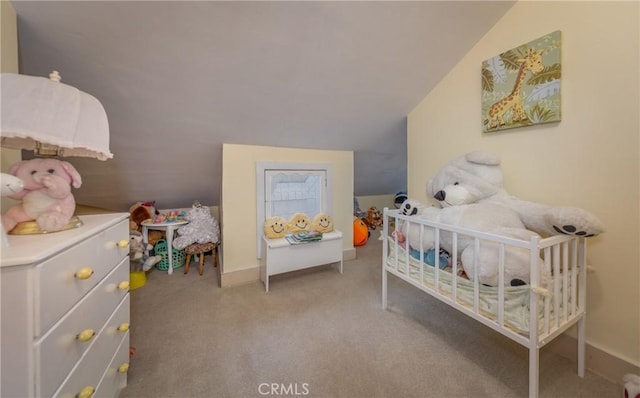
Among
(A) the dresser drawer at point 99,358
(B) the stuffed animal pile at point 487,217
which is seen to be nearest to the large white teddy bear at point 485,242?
(B) the stuffed animal pile at point 487,217

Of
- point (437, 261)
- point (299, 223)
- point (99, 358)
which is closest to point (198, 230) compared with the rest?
point (299, 223)

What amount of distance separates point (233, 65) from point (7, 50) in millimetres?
959

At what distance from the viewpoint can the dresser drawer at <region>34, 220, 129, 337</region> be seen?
1.98 feet

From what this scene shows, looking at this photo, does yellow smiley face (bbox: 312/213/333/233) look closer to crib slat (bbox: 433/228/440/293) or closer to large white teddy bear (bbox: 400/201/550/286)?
large white teddy bear (bbox: 400/201/550/286)

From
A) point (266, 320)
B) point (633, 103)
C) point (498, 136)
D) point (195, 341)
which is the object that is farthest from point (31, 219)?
point (633, 103)

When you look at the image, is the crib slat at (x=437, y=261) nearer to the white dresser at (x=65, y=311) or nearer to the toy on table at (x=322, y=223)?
the toy on table at (x=322, y=223)

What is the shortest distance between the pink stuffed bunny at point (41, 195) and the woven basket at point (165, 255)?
203cm

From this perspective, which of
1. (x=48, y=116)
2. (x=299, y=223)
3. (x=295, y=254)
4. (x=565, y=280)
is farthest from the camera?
(x=299, y=223)

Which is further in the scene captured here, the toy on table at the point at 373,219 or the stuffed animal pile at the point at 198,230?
the toy on table at the point at 373,219

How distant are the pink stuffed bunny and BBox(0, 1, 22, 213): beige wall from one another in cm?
34

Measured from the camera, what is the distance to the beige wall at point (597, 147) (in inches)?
43.9

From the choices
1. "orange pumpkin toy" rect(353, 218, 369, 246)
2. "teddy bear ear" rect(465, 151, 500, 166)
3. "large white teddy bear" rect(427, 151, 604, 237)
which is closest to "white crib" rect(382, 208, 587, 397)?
"large white teddy bear" rect(427, 151, 604, 237)

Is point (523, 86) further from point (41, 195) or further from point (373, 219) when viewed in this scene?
point (373, 219)

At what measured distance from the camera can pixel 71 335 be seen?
722 mm
